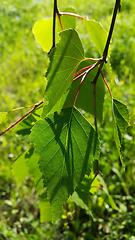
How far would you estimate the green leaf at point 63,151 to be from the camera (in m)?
0.47

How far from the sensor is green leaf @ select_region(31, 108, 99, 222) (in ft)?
1.55

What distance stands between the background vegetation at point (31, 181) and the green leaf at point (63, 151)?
261 mm

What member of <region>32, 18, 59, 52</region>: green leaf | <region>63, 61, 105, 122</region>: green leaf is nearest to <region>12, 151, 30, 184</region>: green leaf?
<region>63, 61, 105, 122</region>: green leaf

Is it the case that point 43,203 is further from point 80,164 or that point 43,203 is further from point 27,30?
point 27,30

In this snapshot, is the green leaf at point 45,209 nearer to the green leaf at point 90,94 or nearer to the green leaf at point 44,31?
the green leaf at point 90,94

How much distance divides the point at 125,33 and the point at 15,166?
10.3ft

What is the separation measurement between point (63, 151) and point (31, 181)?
1.20 m

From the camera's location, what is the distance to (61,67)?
1.47ft

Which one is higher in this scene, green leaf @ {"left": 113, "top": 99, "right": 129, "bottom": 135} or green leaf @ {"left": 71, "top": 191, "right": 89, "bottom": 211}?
green leaf @ {"left": 113, "top": 99, "right": 129, "bottom": 135}

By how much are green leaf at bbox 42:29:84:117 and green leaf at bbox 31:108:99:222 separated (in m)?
0.07

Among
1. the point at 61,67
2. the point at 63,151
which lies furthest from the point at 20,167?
the point at 61,67

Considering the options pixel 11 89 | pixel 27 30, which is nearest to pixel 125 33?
pixel 27 30

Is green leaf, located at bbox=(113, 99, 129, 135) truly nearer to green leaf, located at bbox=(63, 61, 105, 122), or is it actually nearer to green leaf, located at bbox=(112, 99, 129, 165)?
green leaf, located at bbox=(112, 99, 129, 165)

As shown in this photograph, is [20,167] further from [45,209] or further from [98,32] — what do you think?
[98,32]
